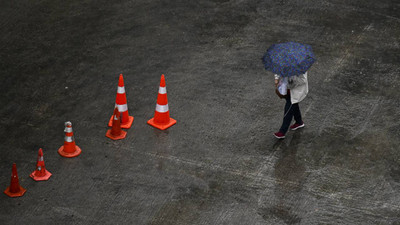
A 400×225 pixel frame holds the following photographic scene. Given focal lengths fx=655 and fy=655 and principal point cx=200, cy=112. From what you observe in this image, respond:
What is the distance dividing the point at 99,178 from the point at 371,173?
12.8 feet

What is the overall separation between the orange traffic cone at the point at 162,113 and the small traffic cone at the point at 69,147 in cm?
134

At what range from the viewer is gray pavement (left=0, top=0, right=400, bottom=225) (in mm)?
8820

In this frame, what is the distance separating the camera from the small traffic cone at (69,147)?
31.0 ft

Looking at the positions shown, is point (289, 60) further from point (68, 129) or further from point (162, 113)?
point (68, 129)

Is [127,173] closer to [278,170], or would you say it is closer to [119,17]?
[278,170]

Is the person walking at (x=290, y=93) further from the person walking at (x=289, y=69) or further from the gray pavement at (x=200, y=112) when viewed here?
the gray pavement at (x=200, y=112)

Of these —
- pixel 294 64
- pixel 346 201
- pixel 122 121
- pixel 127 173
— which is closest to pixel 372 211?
pixel 346 201

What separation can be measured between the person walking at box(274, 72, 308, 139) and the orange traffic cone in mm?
1720

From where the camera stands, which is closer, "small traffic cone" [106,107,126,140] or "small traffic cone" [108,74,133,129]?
"small traffic cone" [106,107,126,140]

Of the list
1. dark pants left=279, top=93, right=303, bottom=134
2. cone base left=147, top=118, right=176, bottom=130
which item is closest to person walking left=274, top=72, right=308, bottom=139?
dark pants left=279, top=93, right=303, bottom=134

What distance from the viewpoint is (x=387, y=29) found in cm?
1354

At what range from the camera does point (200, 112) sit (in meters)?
10.8

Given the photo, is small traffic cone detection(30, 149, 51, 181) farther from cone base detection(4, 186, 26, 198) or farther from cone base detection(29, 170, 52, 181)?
cone base detection(4, 186, 26, 198)

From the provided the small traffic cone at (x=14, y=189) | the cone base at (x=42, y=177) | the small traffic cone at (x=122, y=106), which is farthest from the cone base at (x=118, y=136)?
the small traffic cone at (x=14, y=189)
